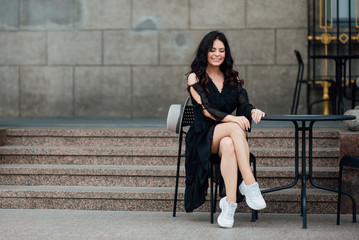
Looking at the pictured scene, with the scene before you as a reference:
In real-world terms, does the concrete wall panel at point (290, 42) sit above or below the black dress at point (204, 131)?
above

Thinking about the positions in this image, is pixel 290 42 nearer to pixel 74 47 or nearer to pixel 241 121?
pixel 74 47

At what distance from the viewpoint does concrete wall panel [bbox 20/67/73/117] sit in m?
9.55

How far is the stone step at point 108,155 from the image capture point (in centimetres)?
589

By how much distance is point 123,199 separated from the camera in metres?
5.46

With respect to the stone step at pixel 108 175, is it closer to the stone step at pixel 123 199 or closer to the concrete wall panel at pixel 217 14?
the stone step at pixel 123 199

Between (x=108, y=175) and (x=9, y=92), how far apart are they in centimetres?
440

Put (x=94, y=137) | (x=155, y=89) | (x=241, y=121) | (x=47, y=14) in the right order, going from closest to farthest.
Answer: (x=241, y=121) → (x=94, y=137) → (x=155, y=89) → (x=47, y=14)

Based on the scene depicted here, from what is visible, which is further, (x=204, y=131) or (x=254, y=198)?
(x=204, y=131)

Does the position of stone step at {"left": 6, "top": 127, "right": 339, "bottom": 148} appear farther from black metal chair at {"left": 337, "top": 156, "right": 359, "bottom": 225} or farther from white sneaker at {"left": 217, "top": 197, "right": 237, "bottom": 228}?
white sneaker at {"left": 217, "top": 197, "right": 237, "bottom": 228}

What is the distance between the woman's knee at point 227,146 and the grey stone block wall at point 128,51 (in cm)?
460

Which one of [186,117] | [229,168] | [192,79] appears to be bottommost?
[229,168]

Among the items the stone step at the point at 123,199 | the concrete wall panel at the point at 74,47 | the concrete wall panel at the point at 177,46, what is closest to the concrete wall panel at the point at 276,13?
the concrete wall panel at the point at 177,46

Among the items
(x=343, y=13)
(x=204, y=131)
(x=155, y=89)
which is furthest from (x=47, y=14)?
(x=204, y=131)

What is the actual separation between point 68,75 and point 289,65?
→ 331 centimetres
